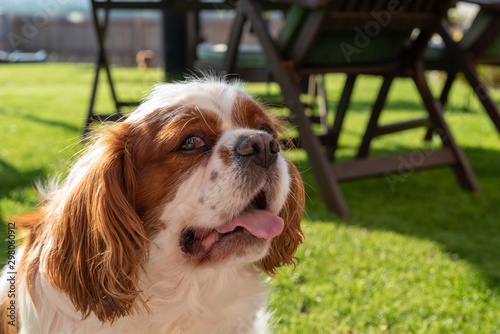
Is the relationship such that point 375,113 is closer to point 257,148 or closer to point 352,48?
point 352,48

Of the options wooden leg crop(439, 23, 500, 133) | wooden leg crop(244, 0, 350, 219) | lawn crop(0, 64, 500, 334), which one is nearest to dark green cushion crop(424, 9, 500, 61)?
wooden leg crop(439, 23, 500, 133)

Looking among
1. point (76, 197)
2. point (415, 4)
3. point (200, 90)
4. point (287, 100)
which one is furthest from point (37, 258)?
Answer: point (415, 4)

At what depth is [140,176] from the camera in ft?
5.80

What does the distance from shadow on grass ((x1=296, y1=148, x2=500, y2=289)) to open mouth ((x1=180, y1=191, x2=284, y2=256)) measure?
5.97 feet

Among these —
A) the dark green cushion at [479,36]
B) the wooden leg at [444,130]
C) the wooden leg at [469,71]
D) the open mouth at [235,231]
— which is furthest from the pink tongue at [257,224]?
the dark green cushion at [479,36]

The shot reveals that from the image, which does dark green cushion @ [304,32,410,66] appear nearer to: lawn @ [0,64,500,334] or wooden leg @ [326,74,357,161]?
wooden leg @ [326,74,357,161]

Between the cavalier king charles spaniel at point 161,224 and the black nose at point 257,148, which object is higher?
the black nose at point 257,148

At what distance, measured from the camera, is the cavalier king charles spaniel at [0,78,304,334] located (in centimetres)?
167

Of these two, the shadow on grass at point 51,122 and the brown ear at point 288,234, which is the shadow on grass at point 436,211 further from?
the shadow on grass at point 51,122

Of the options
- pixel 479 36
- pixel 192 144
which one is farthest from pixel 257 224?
pixel 479 36

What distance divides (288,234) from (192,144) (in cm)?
63

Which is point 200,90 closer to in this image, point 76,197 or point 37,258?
point 76,197

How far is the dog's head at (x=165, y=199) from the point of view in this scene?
166 centimetres

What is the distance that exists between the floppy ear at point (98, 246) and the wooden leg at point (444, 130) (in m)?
3.58
